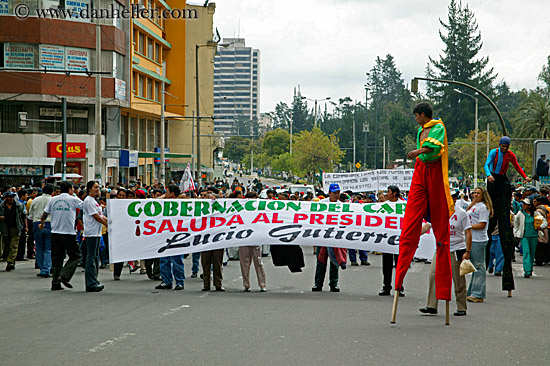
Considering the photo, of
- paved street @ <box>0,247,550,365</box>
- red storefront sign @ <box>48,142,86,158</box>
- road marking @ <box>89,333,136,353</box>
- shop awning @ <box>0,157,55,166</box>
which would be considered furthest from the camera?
red storefront sign @ <box>48,142,86,158</box>

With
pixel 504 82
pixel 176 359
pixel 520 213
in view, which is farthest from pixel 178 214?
pixel 504 82

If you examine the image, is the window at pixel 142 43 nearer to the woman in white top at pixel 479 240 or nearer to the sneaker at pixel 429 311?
the woman in white top at pixel 479 240

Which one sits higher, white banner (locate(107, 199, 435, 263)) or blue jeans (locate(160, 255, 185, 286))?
white banner (locate(107, 199, 435, 263))

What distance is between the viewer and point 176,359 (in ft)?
22.6

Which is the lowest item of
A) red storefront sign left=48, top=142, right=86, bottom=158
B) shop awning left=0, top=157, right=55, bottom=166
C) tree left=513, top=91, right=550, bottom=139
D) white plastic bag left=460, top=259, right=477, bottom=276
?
white plastic bag left=460, top=259, right=477, bottom=276

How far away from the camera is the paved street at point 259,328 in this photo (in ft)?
23.2

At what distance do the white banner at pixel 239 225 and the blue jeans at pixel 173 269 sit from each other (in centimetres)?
21

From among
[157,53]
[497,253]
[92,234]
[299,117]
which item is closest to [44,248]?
[92,234]

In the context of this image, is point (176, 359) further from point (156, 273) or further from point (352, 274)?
point (352, 274)

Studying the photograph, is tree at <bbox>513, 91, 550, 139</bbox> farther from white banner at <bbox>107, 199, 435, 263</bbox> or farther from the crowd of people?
white banner at <bbox>107, 199, 435, 263</bbox>

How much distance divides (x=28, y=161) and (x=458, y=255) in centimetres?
3362

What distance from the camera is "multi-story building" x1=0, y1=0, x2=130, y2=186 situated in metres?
39.7

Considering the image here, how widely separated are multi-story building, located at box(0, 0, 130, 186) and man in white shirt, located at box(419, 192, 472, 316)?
31268 mm

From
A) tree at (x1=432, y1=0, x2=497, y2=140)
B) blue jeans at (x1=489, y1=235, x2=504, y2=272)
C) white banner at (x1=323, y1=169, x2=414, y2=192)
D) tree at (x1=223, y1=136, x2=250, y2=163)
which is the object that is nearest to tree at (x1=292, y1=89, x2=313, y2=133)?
tree at (x1=223, y1=136, x2=250, y2=163)
